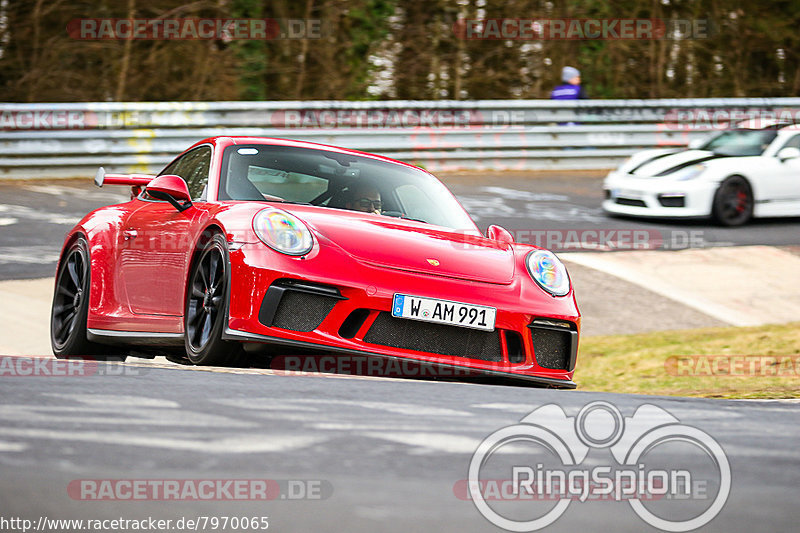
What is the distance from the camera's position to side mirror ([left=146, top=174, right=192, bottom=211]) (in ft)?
18.2

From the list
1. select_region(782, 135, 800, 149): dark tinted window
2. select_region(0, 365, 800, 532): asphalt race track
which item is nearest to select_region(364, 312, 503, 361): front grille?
select_region(0, 365, 800, 532): asphalt race track

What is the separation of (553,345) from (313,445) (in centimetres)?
219

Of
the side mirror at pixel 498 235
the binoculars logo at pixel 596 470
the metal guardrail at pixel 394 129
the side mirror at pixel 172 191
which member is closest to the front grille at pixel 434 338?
the binoculars logo at pixel 596 470

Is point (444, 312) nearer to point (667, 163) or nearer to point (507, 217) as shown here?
point (507, 217)

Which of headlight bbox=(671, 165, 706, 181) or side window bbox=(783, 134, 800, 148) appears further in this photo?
side window bbox=(783, 134, 800, 148)

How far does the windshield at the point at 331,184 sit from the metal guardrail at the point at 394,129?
8.74 meters

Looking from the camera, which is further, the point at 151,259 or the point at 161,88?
the point at 161,88

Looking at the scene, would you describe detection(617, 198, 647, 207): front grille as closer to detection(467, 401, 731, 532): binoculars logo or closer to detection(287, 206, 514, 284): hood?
detection(287, 206, 514, 284): hood

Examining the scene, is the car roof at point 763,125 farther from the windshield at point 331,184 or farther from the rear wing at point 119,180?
the rear wing at point 119,180

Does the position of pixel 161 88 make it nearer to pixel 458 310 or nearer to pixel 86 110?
pixel 86 110

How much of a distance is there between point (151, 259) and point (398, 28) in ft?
50.0

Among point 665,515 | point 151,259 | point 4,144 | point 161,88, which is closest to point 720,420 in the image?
point 665,515

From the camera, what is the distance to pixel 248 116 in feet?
50.5

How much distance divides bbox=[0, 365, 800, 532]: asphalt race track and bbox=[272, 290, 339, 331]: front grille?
1.09 ft
